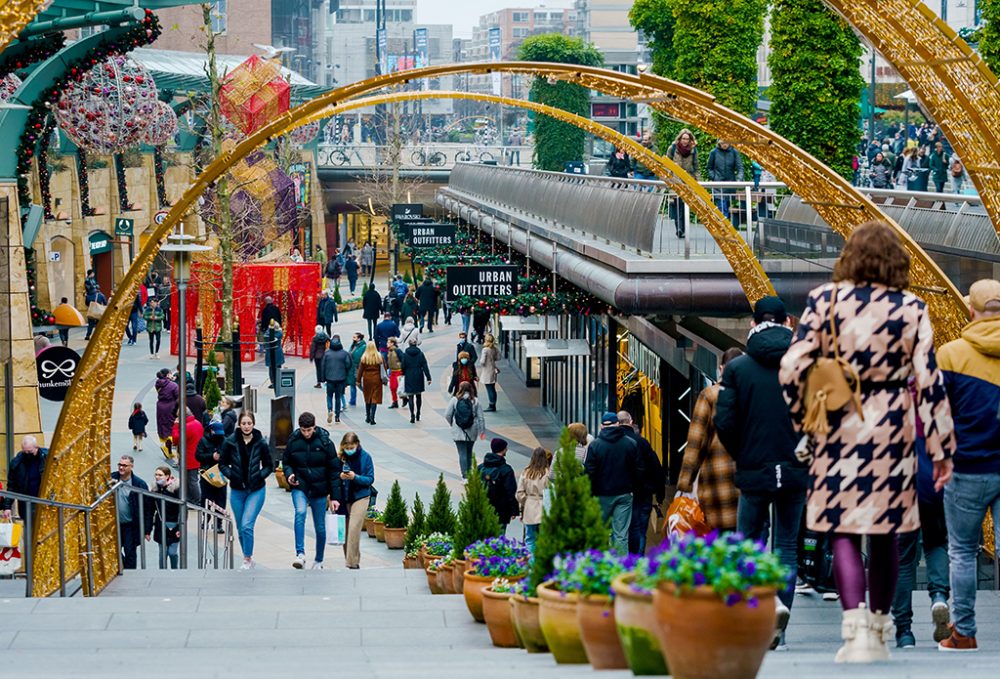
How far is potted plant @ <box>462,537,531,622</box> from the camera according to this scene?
966 cm

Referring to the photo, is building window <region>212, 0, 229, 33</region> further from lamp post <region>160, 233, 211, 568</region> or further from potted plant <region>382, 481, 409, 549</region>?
potted plant <region>382, 481, 409, 549</region>

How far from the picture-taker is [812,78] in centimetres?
2927

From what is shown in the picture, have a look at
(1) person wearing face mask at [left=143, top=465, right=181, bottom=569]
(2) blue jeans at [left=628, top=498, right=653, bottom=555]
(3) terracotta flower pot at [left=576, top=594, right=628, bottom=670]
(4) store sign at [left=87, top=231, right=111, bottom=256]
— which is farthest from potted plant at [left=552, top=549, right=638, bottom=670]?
(4) store sign at [left=87, top=231, right=111, bottom=256]

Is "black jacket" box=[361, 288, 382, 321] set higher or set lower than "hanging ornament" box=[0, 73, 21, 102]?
lower

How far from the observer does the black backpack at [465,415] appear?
24.0 metres

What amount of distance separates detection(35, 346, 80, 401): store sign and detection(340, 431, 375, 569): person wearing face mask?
582 cm

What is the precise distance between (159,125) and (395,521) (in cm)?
1746

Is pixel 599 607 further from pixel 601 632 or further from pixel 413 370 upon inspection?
pixel 413 370

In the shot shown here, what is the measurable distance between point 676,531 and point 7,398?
1123cm

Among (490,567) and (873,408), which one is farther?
(490,567)

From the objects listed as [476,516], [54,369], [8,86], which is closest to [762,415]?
[476,516]

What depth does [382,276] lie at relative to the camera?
252 feet

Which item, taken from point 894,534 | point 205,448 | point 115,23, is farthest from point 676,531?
point 115,23

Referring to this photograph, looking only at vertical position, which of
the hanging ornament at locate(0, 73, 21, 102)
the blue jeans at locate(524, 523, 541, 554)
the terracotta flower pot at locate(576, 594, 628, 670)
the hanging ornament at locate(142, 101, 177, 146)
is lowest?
the blue jeans at locate(524, 523, 541, 554)
